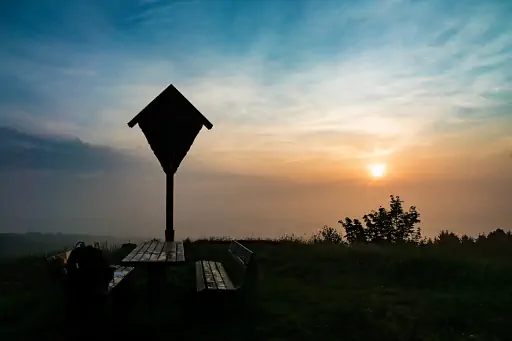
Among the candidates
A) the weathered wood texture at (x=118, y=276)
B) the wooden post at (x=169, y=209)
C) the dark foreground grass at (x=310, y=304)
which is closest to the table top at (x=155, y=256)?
the weathered wood texture at (x=118, y=276)

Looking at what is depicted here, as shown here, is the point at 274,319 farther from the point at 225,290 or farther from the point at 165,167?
the point at 165,167

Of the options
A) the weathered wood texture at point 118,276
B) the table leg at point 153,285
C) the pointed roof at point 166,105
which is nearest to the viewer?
the weathered wood texture at point 118,276

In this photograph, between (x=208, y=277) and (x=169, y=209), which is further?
(x=169, y=209)

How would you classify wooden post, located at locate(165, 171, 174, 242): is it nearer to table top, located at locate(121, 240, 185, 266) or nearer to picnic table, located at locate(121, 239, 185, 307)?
table top, located at locate(121, 240, 185, 266)

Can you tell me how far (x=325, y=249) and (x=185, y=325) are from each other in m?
6.44

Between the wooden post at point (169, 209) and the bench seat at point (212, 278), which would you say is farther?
the wooden post at point (169, 209)

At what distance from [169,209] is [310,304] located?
503cm

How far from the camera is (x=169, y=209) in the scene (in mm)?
12000

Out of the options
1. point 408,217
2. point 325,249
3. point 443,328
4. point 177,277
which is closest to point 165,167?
point 177,277

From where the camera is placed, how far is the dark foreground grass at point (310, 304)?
6664 mm

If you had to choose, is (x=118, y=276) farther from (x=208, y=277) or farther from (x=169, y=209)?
(x=169, y=209)

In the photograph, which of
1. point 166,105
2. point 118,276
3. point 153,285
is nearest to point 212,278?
point 153,285

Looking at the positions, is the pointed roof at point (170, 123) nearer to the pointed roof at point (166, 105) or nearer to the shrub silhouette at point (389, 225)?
the pointed roof at point (166, 105)

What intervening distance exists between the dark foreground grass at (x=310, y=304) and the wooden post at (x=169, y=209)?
2.75ft
